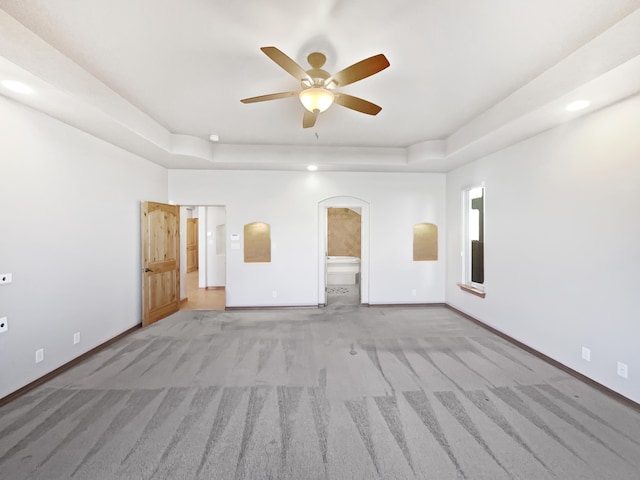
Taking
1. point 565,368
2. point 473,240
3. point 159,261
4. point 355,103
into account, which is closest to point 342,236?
point 473,240

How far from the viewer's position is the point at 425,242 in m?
5.58

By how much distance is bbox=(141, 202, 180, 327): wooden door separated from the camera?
4406mm

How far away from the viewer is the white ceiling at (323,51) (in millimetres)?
1875

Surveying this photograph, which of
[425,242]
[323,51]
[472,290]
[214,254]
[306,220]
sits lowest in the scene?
[472,290]

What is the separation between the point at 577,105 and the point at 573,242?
4.38 feet

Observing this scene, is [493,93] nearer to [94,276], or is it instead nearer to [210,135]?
[210,135]

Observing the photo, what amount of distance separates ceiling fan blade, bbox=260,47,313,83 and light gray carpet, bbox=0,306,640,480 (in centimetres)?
264

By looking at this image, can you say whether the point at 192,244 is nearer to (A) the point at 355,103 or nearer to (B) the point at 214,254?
(B) the point at 214,254

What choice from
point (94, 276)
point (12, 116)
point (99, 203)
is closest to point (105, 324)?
point (94, 276)

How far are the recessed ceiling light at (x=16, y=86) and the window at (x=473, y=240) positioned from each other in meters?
5.48

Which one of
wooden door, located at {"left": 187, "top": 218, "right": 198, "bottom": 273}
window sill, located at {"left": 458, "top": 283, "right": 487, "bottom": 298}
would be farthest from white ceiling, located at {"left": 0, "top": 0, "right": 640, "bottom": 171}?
wooden door, located at {"left": 187, "top": 218, "right": 198, "bottom": 273}

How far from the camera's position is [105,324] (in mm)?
3664

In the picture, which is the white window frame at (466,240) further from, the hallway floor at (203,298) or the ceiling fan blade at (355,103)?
the hallway floor at (203,298)

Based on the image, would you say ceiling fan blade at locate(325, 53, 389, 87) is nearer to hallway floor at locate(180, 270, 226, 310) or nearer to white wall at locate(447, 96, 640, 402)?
white wall at locate(447, 96, 640, 402)
